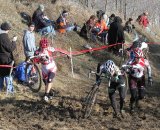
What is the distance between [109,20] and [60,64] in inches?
246

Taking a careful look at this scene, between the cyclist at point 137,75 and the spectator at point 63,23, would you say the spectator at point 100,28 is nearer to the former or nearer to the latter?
the spectator at point 63,23

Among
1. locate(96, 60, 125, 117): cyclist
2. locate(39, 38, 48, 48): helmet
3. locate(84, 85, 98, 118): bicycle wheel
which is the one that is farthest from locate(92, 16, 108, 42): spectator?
locate(84, 85, 98, 118): bicycle wheel

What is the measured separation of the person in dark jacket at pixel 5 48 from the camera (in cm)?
1034

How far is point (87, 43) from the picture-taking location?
19.4 m

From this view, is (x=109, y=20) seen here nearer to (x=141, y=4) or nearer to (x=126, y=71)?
(x=126, y=71)

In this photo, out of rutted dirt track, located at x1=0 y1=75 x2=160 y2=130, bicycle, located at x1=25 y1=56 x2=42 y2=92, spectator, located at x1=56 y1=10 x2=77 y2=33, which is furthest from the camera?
spectator, located at x1=56 y1=10 x2=77 y2=33

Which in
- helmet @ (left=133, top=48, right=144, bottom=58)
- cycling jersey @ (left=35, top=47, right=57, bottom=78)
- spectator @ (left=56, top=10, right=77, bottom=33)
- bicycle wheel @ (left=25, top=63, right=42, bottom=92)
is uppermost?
spectator @ (left=56, top=10, right=77, bottom=33)

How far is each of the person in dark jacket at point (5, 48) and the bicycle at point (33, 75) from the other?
2.34 feet

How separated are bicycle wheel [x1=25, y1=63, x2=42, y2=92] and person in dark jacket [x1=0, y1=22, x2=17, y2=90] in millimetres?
792

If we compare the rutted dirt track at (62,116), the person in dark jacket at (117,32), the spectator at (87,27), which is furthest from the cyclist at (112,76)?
the spectator at (87,27)

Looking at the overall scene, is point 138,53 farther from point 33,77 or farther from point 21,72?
point 21,72

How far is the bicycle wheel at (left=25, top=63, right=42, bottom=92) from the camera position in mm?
11336

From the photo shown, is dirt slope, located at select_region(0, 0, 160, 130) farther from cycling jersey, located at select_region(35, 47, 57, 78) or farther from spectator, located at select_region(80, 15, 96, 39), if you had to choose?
spectator, located at select_region(80, 15, 96, 39)

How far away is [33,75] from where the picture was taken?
1148cm
